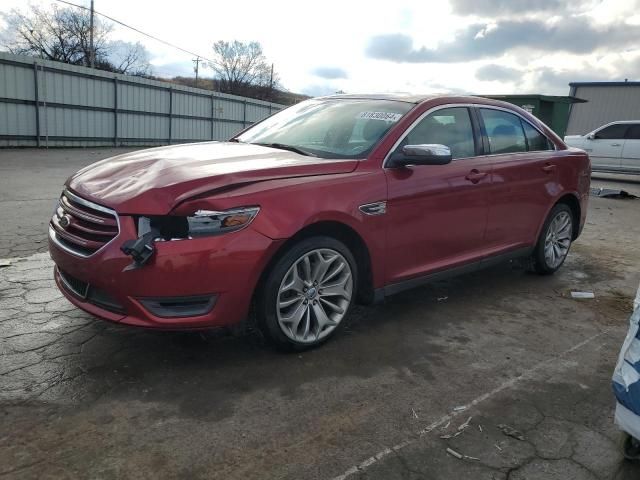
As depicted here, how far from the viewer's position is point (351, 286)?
352 centimetres

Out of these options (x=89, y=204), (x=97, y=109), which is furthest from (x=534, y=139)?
(x=97, y=109)

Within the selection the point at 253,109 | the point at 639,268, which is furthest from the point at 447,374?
the point at 253,109

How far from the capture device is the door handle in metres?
4.18

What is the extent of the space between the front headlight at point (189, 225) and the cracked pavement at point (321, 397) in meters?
0.81

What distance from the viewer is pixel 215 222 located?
2.87m

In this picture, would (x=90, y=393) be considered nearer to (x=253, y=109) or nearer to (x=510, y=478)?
(x=510, y=478)

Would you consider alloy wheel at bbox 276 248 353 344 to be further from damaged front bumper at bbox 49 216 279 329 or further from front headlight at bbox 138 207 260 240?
front headlight at bbox 138 207 260 240

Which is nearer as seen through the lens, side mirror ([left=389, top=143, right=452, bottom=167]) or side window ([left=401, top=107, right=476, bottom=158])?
side mirror ([left=389, top=143, right=452, bottom=167])

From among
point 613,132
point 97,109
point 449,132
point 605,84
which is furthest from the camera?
point 605,84

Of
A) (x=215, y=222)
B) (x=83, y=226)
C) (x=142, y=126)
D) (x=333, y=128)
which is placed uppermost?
(x=333, y=128)

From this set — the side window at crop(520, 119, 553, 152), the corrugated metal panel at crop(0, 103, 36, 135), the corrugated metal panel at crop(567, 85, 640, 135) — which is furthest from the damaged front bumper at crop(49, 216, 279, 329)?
the corrugated metal panel at crop(567, 85, 640, 135)

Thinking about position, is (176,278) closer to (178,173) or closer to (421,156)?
(178,173)

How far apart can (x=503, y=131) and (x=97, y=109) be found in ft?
56.9

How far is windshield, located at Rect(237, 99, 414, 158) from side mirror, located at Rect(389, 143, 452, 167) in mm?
209
